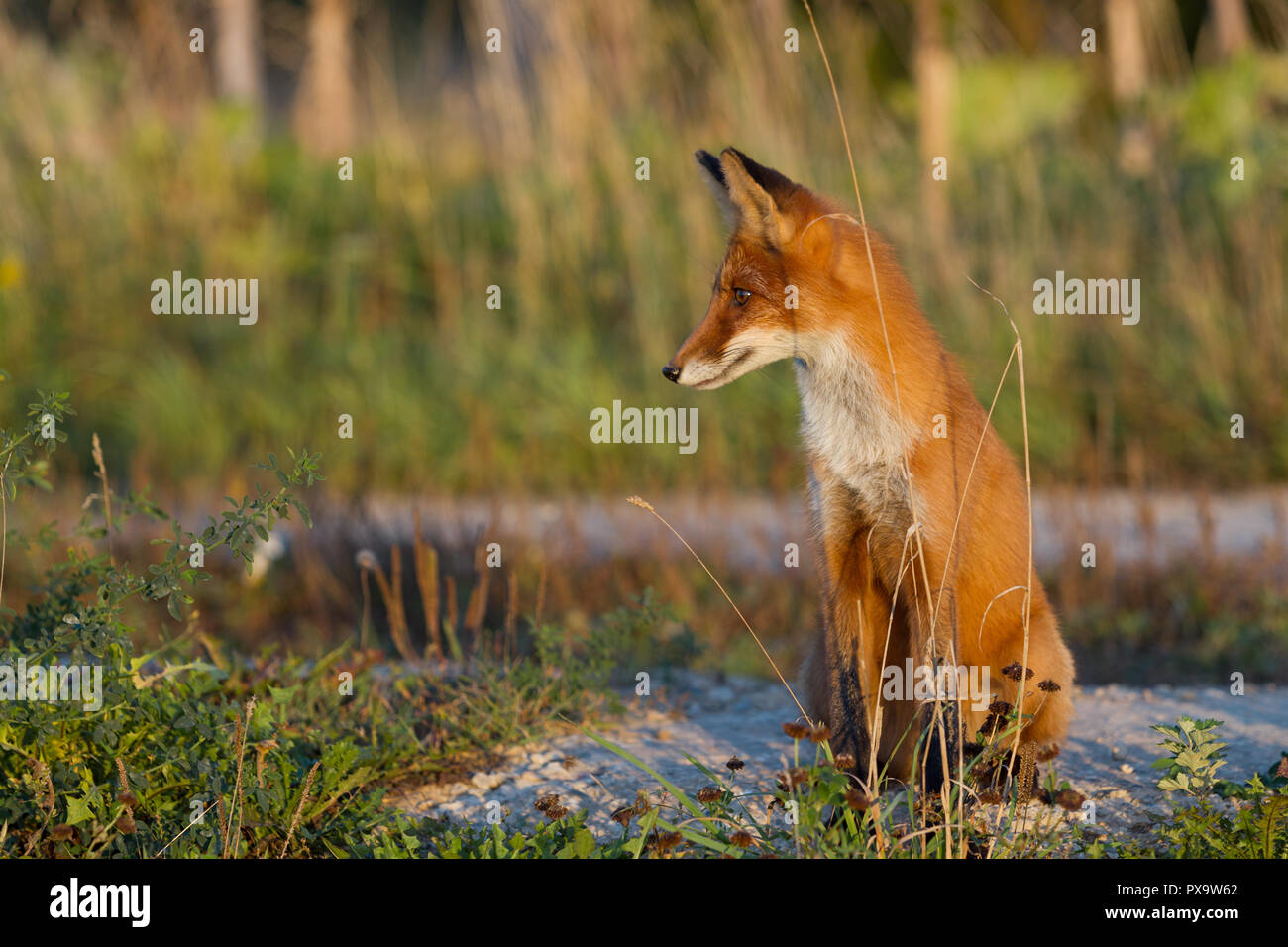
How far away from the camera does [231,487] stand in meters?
8.74

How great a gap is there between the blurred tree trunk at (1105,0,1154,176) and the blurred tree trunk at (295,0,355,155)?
8.10 m

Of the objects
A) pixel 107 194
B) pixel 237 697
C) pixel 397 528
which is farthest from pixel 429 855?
pixel 107 194

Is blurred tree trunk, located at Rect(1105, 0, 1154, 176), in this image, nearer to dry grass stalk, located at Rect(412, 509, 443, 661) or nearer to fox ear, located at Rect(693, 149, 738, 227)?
fox ear, located at Rect(693, 149, 738, 227)

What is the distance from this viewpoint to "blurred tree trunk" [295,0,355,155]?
14609mm

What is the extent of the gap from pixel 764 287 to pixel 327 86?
1332cm

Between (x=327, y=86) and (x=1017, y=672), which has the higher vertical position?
(x=327, y=86)

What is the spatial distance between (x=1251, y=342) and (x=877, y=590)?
6.20 meters

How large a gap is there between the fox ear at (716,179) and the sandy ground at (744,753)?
1831 mm

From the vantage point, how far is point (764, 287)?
14.0ft

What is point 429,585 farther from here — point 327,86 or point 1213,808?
point 327,86

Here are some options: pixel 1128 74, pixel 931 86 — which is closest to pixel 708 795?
pixel 931 86

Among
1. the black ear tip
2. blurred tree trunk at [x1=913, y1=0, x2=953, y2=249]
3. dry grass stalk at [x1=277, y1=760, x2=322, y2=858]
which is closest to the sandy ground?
dry grass stalk at [x1=277, y1=760, x2=322, y2=858]

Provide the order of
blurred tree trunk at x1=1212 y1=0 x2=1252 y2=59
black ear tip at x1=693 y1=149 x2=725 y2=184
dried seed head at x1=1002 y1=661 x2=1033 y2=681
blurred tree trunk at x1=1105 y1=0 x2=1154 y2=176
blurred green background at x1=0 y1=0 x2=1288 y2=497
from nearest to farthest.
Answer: dried seed head at x1=1002 y1=661 x2=1033 y2=681 → black ear tip at x1=693 y1=149 x2=725 y2=184 → blurred green background at x1=0 y1=0 x2=1288 y2=497 → blurred tree trunk at x1=1105 y1=0 x2=1154 y2=176 → blurred tree trunk at x1=1212 y1=0 x2=1252 y2=59

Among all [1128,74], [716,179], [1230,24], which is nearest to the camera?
[716,179]
